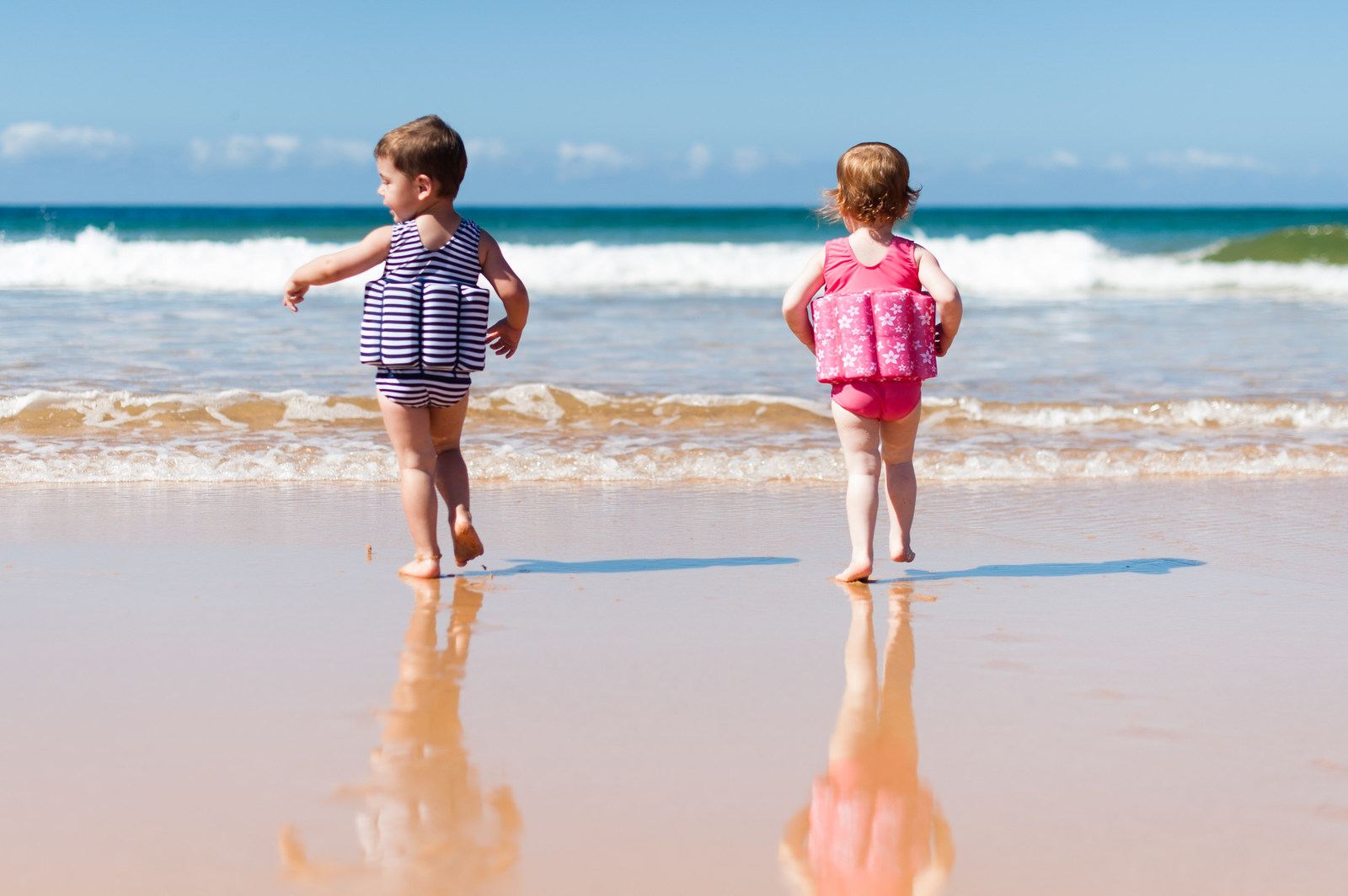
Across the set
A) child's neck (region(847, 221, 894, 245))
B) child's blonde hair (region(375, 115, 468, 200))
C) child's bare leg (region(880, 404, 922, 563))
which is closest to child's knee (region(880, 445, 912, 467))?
child's bare leg (region(880, 404, 922, 563))

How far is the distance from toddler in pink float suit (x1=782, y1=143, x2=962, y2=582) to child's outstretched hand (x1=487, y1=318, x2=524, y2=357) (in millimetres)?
→ 804

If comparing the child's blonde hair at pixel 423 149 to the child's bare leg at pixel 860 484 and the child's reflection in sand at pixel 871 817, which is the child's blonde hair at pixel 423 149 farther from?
the child's reflection in sand at pixel 871 817

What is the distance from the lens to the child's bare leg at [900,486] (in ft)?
12.3

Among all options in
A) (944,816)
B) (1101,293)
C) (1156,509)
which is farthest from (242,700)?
(1101,293)

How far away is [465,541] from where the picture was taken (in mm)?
3645

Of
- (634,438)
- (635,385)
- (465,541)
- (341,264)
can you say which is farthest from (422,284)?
(635,385)

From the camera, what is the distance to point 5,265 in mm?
18562

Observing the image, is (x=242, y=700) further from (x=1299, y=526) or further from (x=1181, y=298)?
(x=1181, y=298)

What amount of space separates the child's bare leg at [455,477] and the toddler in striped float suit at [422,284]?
92 millimetres

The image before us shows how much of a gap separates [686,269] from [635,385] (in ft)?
46.7

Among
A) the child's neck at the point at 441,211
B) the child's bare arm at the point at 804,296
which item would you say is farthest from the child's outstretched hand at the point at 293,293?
the child's bare arm at the point at 804,296

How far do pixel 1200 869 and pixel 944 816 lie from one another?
383 mm

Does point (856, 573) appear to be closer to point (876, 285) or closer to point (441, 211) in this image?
point (876, 285)

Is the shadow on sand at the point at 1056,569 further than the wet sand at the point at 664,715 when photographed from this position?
Yes
